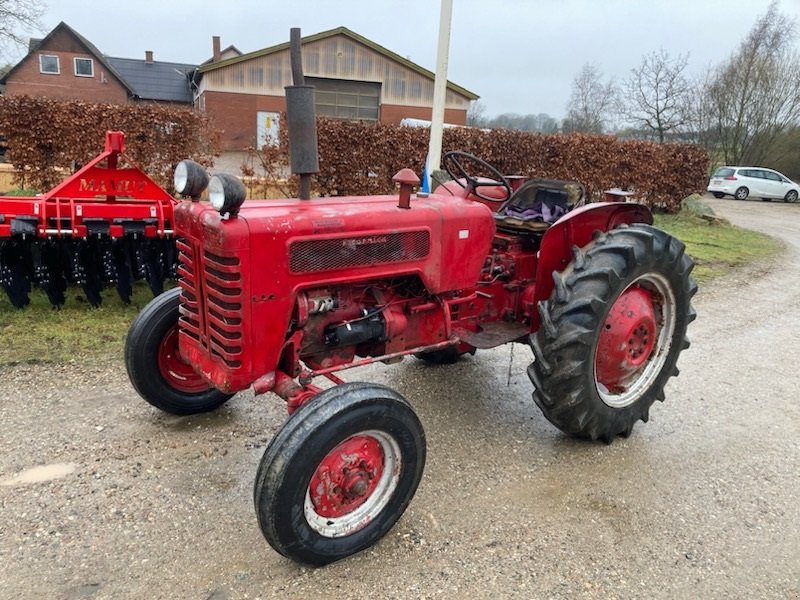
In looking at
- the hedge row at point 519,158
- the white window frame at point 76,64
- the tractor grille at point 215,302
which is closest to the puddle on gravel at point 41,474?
the tractor grille at point 215,302

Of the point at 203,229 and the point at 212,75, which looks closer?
the point at 203,229

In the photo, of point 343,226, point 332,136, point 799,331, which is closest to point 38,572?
point 343,226

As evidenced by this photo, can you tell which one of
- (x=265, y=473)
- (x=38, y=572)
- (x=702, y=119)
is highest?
(x=702, y=119)

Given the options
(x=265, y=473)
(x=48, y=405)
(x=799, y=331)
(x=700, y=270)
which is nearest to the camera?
(x=265, y=473)

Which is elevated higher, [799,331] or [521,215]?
[521,215]

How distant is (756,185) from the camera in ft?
73.4

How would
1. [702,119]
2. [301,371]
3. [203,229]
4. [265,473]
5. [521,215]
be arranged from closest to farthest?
1. [265,473]
2. [203,229]
3. [301,371]
4. [521,215]
5. [702,119]

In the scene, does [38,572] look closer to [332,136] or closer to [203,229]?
[203,229]

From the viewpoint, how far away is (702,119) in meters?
26.9

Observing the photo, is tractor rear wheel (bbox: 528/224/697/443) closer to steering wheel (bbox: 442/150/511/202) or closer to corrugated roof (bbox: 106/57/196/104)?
steering wheel (bbox: 442/150/511/202)

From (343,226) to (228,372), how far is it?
0.80 m

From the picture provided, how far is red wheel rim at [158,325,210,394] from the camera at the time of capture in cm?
343

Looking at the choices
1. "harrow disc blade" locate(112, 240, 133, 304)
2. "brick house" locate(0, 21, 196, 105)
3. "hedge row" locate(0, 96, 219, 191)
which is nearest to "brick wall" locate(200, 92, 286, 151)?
"brick house" locate(0, 21, 196, 105)

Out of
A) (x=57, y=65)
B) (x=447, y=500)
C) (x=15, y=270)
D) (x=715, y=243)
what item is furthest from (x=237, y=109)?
(x=447, y=500)
